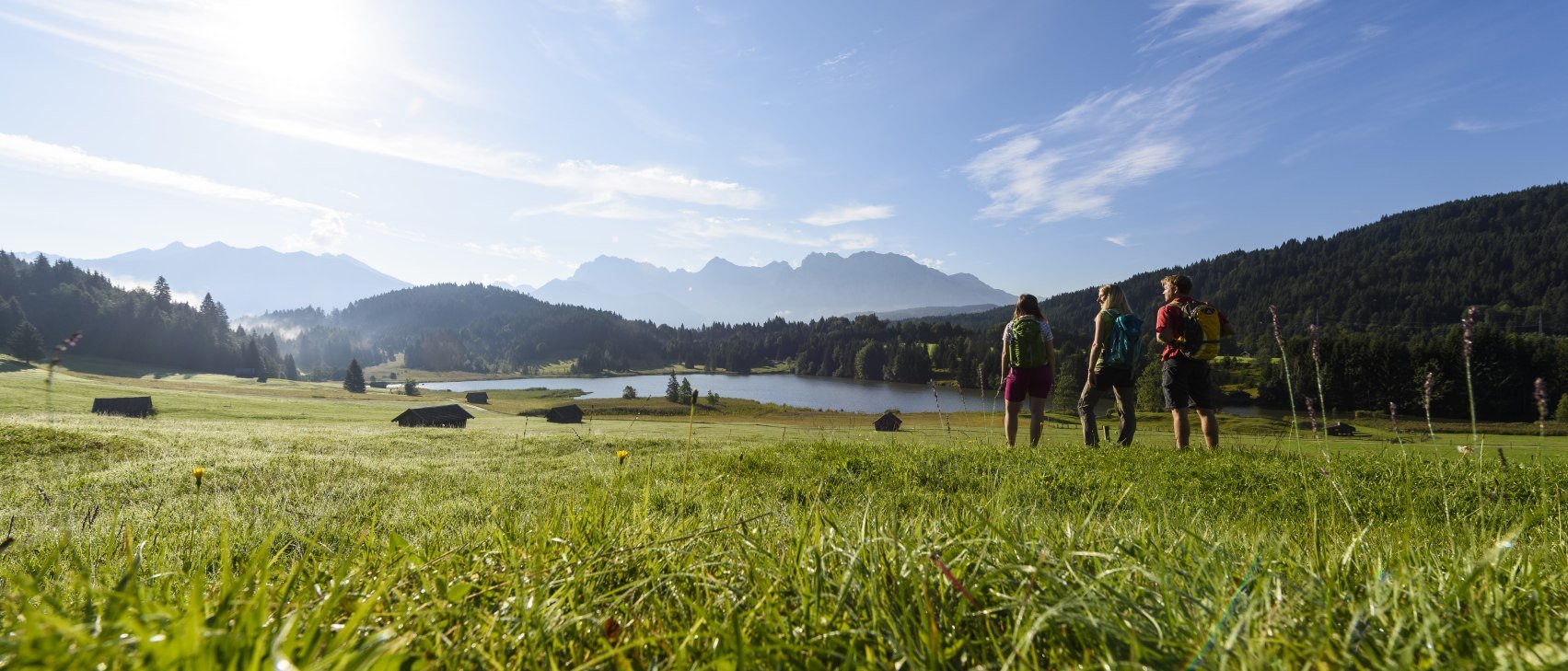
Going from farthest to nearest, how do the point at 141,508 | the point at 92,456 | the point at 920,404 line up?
the point at 920,404 → the point at 92,456 → the point at 141,508

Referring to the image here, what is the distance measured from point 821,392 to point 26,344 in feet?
404

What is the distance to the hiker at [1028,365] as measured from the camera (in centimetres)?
918

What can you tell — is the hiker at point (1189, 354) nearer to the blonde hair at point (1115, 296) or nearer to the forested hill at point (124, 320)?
the blonde hair at point (1115, 296)

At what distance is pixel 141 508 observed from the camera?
202 inches

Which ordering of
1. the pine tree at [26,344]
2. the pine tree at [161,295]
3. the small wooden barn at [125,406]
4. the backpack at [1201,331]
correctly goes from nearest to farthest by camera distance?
the backpack at [1201,331] < the small wooden barn at [125,406] < the pine tree at [26,344] < the pine tree at [161,295]

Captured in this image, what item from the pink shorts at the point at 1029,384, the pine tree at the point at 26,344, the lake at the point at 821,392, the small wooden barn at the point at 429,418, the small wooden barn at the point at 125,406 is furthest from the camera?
the lake at the point at 821,392

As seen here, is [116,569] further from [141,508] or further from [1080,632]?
[141,508]

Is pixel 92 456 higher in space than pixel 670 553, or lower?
lower

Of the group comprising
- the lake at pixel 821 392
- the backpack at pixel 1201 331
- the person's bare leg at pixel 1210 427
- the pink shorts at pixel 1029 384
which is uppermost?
the backpack at pixel 1201 331

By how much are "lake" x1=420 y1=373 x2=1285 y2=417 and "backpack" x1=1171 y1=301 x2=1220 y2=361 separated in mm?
66123

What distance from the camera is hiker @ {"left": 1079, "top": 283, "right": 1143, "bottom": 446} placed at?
879 cm

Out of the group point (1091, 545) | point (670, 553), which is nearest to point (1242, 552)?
point (1091, 545)

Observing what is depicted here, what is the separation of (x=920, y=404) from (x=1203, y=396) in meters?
101

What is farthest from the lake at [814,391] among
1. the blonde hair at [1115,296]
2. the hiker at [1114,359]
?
the blonde hair at [1115,296]
